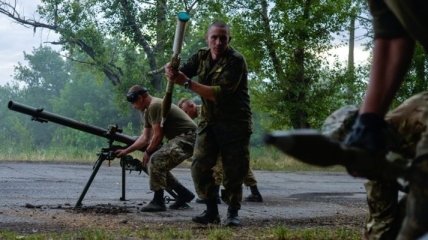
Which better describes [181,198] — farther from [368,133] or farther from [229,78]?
[368,133]

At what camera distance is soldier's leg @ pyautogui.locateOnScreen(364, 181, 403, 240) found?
2.65 meters

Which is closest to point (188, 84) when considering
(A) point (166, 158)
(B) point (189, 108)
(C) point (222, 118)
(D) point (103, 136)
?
(C) point (222, 118)

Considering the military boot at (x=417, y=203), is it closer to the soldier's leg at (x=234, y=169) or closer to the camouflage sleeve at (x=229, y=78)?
the camouflage sleeve at (x=229, y=78)

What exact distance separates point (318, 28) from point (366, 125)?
21.2 m

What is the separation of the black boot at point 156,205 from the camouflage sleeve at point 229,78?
2088 millimetres

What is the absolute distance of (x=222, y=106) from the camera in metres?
6.42

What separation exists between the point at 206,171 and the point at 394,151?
4714 mm

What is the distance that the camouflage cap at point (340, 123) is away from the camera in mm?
1697

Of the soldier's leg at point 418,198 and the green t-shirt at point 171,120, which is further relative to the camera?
the green t-shirt at point 171,120

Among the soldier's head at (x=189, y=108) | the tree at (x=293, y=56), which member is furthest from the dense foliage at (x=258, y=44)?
the soldier's head at (x=189, y=108)

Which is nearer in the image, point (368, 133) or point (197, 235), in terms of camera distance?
point (368, 133)

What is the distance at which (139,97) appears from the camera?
8.20 meters

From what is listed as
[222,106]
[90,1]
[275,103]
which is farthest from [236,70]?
[90,1]

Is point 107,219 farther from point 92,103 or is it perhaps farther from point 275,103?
point 92,103
